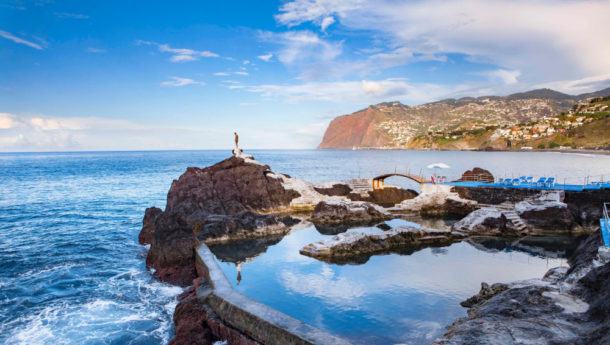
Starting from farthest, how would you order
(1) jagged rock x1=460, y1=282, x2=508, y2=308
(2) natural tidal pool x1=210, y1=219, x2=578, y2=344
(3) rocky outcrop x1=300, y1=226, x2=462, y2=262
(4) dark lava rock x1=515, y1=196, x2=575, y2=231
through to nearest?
(4) dark lava rock x1=515, y1=196, x2=575, y2=231 < (3) rocky outcrop x1=300, y1=226, x2=462, y2=262 < (1) jagged rock x1=460, y1=282, x2=508, y2=308 < (2) natural tidal pool x1=210, y1=219, x2=578, y2=344

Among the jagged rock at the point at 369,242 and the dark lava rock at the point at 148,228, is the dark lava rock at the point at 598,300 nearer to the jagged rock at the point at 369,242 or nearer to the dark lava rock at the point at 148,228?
the jagged rock at the point at 369,242

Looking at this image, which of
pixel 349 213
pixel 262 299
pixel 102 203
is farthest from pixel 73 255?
pixel 102 203

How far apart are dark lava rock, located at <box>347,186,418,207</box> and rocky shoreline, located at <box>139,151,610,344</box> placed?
0.11m

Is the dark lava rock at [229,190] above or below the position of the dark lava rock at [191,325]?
above

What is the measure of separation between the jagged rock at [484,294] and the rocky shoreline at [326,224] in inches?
1.6

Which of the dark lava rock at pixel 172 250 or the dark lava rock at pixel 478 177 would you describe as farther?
the dark lava rock at pixel 478 177

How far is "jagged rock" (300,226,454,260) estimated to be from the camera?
65.8ft

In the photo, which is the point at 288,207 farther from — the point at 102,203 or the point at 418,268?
the point at 102,203

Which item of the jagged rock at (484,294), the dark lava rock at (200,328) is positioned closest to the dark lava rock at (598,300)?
the jagged rock at (484,294)

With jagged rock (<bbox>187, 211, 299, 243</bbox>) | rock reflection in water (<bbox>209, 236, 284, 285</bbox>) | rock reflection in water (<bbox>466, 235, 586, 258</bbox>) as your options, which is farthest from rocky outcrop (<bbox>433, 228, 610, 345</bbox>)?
jagged rock (<bbox>187, 211, 299, 243</bbox>)

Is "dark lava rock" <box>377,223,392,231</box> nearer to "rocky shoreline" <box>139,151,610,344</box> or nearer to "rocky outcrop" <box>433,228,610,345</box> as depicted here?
"rocky shoreline" <box>139,151,610,344</box>

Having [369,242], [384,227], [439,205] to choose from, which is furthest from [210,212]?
[439,205]

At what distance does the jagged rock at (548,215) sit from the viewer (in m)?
25.5

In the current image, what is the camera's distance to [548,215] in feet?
85.4
